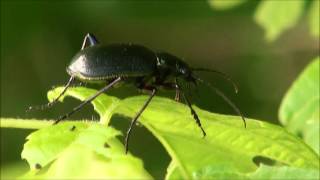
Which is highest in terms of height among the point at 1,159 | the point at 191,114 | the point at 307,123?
the point at 191,114

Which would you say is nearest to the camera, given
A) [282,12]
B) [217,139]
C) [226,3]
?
[217,139]

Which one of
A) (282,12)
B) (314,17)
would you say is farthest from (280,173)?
(282,12)

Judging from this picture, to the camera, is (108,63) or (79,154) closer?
(79,154)

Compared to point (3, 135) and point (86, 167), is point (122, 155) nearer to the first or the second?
point (86, 167)

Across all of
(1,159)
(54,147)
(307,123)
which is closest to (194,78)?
(307,123)

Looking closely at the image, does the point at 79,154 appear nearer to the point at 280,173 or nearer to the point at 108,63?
the point at 280,173

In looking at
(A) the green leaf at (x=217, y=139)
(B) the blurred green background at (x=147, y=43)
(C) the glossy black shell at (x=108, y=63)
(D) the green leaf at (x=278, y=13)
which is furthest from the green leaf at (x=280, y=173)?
(B) the blurred green background at (x=147, y=43)

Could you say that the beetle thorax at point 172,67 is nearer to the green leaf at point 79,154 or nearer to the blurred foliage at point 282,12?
the green leaf at point 79,154
